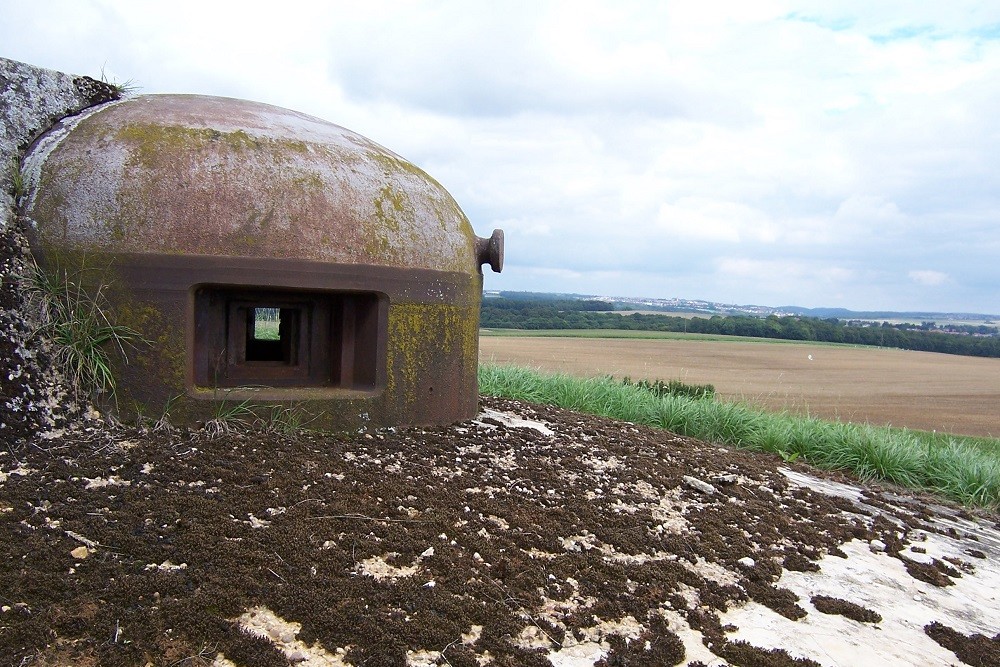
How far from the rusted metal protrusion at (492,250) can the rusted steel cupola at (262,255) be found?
1.3 inches

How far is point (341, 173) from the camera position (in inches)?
206

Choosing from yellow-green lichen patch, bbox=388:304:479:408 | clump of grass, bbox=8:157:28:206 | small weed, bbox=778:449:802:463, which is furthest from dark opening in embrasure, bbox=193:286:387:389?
small weed, bbox=778:449:802:463

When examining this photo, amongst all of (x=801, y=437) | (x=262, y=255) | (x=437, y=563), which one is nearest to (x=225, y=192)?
(x=262, y=255)

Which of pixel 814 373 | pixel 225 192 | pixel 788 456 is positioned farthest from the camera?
pixel 814 373

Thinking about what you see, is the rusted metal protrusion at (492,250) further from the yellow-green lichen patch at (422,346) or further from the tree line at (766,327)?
the tree line at (766,327)

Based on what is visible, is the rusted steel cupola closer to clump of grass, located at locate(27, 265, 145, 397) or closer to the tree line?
clump of grass, located at locate(27, 265, 145, 397)

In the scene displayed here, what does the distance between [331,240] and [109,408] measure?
169cm

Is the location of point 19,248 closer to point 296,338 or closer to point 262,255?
point 262,255

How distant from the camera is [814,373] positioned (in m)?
27.2

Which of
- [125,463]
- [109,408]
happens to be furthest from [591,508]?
[109,408]

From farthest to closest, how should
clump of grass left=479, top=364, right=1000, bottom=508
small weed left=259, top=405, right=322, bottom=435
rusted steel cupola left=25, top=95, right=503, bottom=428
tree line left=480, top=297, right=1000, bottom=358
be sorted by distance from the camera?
tree line left=480, top=297, right=1000, bottom=358
clump of grass left=479, top=364, right=1000, bottom=508
small weed left=259, top=405, right=322, bottom=435
rusted steel cupola left=25, top=95, right=503, bottom=428

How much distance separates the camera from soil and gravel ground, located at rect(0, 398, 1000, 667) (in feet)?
9.18

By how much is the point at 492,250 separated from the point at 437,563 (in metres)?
3.12

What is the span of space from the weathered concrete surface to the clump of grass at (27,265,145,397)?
0.09m
